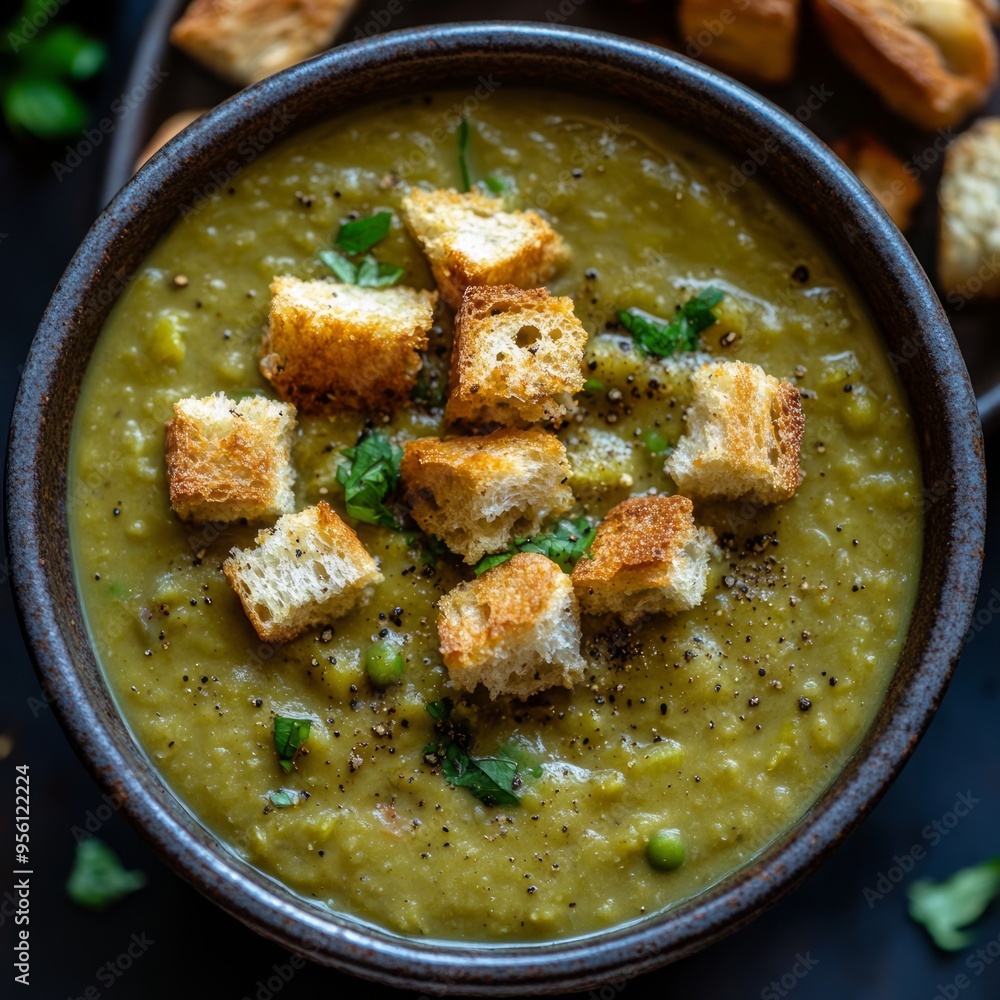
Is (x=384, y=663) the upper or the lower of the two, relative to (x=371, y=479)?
lower

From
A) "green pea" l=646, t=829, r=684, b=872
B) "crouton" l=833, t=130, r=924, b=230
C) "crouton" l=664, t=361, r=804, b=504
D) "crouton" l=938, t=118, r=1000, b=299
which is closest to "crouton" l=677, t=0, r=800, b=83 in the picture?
"crouton" l=833, t=130, r=924, b=230

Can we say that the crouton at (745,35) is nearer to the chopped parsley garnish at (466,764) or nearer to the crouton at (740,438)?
the crouton at (740,438)

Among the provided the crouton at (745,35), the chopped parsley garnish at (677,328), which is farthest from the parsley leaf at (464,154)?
the crouton at (745,35)

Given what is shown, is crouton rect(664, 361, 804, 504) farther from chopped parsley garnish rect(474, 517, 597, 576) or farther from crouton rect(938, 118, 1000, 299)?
crouton rect(938, 118, 1000, 299)

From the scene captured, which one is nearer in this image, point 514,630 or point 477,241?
point 514,630

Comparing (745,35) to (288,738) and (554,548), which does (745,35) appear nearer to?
(554,548)

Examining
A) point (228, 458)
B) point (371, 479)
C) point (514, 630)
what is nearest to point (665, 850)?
point (514, 630)

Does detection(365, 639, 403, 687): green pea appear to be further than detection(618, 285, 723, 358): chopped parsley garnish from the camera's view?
No
